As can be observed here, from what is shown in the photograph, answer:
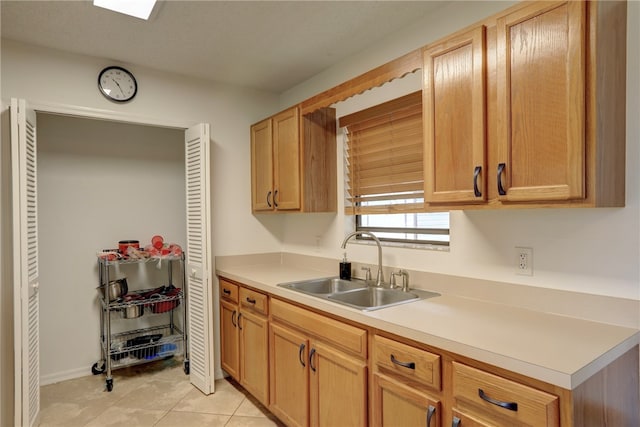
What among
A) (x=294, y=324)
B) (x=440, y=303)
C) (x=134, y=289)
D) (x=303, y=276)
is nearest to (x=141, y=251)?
(x=134, y=289)

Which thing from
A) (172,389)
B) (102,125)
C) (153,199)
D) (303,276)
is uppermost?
(102,125)

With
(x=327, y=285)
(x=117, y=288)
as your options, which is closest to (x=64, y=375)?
(x=117, y=288)

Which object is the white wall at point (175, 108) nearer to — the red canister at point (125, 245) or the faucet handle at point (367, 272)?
the red canister at point (125, 245)

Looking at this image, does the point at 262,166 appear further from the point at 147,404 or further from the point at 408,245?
the point at 147,404

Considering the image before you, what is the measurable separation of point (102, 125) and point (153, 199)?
2.42 ft

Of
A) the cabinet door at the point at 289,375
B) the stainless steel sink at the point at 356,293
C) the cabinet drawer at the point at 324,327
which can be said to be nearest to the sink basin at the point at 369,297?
the stainless steel sink at the point at 356,293

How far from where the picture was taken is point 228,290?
291 centimetres

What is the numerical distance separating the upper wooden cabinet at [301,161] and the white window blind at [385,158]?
13 cm

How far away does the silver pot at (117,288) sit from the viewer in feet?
9.77

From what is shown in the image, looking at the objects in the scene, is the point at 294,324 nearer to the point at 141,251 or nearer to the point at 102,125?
the point at 141,251

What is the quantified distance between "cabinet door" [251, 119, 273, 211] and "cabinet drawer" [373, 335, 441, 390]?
5.50ft

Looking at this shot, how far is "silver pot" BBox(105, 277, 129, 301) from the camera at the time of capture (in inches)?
117

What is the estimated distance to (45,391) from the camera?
2832 mm

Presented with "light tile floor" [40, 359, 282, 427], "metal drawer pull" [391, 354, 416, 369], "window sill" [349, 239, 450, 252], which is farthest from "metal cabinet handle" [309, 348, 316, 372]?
"window sill" [349, 239, 450, 252]
